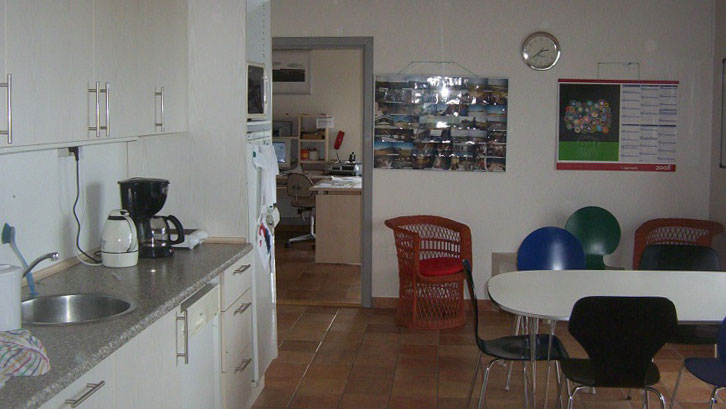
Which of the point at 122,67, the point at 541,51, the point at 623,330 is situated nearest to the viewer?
the point at 122,67

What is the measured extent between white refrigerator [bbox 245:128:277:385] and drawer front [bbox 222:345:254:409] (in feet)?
0.46

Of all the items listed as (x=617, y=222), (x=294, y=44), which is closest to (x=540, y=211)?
(x=617, y=222)

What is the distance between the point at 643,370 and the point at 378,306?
3.22m

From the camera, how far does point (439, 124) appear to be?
21.0 ft

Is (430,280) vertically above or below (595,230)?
below

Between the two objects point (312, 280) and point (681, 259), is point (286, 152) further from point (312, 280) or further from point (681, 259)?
point (681, 259)

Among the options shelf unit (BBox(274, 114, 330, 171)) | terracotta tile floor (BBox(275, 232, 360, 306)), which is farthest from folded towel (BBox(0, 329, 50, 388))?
shelf unit (BBox(274, 114, 330, 171))

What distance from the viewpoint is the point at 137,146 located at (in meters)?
4.19

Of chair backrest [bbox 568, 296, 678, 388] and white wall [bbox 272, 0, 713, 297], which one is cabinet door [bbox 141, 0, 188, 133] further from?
white wall [bbox 272, 0, 713, 297]

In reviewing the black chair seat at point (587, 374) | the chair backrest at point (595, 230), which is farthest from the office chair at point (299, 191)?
the black chair seat at point (587, 374)

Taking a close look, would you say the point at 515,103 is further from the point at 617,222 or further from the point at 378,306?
the point at 378,306

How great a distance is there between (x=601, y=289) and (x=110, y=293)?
223 cm

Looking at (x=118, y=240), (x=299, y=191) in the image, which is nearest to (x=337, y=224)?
(x=299, y=191)

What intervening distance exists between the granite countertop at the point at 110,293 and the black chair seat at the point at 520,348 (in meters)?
1.29
